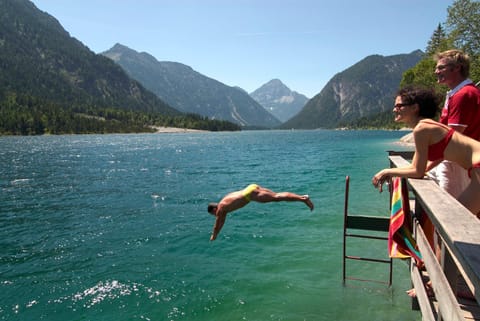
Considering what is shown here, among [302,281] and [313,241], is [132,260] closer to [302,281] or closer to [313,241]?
[302,281]

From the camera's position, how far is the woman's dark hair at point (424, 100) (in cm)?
477

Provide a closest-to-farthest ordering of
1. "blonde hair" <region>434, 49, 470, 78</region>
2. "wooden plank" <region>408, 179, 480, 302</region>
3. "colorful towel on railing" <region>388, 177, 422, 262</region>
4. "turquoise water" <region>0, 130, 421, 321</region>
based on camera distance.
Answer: "wooden plank" <region>408, 179, 480, 302</region>
"blonde hair" <region>434, 49, 470, 78</region>
"colorful towel on railing" <region>388, 177, 422, 262</region>
"turquoise water" <region>0, 130, 421, 321</region>

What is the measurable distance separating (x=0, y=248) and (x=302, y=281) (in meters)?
14.0

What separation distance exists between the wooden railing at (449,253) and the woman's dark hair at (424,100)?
1.04 metres

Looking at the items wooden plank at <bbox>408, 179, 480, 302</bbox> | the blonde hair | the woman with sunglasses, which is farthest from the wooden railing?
the blonde hair

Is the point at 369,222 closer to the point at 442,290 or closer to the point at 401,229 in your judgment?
the point at 401,229

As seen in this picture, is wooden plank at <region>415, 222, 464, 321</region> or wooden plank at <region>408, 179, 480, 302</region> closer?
wooden plank at <region>408, 179, 480, 302</region>

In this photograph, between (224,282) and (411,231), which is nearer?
(411,231)

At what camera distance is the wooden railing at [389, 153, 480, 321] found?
8.71 ft

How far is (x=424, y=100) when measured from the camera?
4.78 metres

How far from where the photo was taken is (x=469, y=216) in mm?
3363

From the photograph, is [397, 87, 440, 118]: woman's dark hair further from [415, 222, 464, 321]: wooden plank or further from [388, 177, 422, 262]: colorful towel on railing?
[415, 222, 464, 321]: wooden plank

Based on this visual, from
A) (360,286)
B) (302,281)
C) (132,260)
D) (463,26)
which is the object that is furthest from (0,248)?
(463,26)

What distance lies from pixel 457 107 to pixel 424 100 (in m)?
0.50
